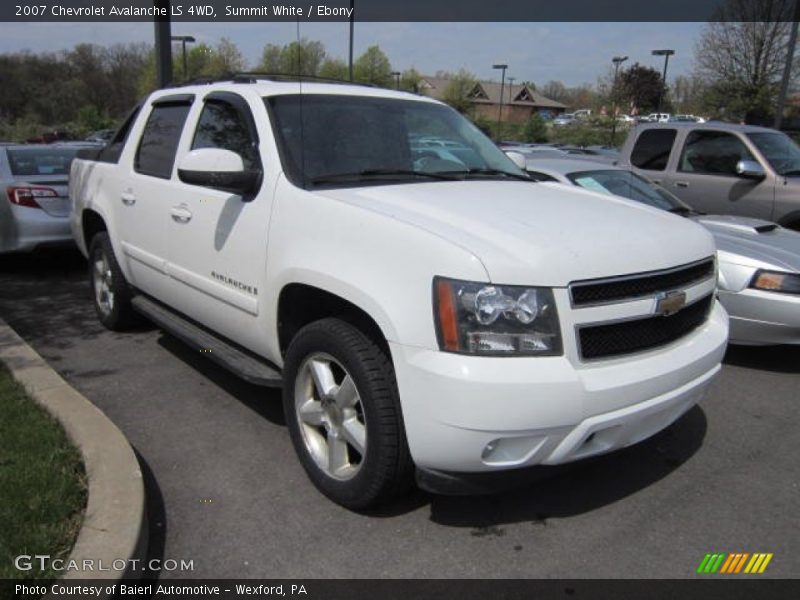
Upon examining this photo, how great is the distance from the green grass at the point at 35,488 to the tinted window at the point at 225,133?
166 cm

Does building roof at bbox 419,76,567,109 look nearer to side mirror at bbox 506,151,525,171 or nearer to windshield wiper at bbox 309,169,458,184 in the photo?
side mirror at bbox 506,151,525,171

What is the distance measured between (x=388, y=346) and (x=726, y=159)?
684 centimetres

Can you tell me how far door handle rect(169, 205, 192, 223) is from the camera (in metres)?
3.96

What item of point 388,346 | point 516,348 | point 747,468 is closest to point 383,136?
point 388,346

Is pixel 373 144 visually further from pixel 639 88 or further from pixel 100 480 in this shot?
pixel 639 88

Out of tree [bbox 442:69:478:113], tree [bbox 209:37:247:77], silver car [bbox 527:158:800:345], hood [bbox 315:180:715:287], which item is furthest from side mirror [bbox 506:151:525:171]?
tree [bbox 442:69:478:113]

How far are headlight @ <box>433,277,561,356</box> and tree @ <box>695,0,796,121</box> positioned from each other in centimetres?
2946

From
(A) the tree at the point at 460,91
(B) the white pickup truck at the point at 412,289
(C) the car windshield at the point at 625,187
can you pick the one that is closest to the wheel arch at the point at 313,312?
(B) the white pickup truck at the point at 412,289

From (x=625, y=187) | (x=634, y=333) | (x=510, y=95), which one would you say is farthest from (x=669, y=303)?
(x=510, y=95)

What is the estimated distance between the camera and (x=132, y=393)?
4.32 metres

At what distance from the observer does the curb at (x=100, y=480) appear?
2.49m

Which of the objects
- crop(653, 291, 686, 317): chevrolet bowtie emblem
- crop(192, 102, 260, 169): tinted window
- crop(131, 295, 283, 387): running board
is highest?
crop(192, 102, 260, 169): tinted window

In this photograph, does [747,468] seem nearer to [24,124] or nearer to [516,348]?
[516,348]

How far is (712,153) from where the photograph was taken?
818cm
